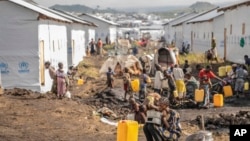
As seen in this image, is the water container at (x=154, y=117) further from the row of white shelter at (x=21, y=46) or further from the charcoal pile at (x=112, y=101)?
the row of white shelter at (x=21, y=46)

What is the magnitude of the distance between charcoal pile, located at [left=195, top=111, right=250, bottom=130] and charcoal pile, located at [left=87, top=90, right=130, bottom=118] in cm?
364

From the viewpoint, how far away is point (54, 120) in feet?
55.3

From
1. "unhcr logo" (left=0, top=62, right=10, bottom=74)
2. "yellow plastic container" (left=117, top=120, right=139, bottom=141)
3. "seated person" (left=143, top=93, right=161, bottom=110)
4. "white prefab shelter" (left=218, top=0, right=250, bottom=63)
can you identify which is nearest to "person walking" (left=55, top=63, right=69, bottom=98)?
"unhcr logo" (left=0, top=62, right=10, bottom=74)

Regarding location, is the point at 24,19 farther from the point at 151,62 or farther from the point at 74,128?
the point at 151,62

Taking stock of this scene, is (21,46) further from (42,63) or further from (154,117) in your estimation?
(154,117)

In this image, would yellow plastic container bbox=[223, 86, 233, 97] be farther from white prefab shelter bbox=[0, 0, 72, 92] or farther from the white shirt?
white prefab shelter bbox=[0, 0, 72, 92]

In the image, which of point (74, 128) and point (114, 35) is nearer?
point (74, 128)

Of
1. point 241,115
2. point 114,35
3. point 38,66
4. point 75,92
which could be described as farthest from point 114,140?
point 114,35

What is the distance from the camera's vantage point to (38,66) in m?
23.0

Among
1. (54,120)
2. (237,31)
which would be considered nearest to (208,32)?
(237,31)

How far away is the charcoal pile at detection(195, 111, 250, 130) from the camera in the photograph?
708 inches

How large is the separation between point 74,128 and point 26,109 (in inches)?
103

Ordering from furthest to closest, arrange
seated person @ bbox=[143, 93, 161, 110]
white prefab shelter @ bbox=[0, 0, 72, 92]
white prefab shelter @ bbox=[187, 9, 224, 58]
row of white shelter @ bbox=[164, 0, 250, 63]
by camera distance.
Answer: white prefab shelter @ bbox=[187, 9, 224, 58], row of white shelter @ bbox=[164, 0, 250, 63], white prefab shelter @ bbox=[0, 0, 72, 92], seated person @ bbox=[143, 93, 161, 110]

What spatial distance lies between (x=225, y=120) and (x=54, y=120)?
5.63 metres
